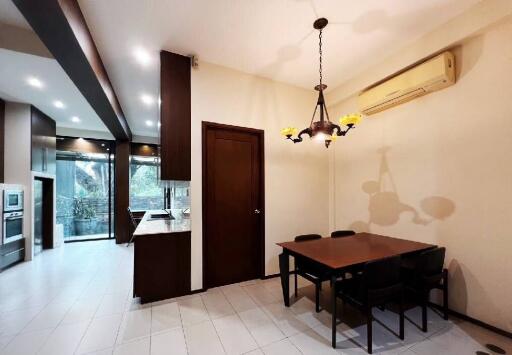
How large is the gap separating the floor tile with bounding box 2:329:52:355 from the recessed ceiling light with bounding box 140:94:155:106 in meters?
3.61

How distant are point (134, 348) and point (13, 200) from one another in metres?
4.16

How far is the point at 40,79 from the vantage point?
3.43 meters

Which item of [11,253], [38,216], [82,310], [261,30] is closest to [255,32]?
[261,30]

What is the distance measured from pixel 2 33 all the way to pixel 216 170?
9.22 feet

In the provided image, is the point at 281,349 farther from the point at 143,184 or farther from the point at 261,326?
the point at 143,184

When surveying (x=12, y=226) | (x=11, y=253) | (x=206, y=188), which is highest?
(x=206, y=188)

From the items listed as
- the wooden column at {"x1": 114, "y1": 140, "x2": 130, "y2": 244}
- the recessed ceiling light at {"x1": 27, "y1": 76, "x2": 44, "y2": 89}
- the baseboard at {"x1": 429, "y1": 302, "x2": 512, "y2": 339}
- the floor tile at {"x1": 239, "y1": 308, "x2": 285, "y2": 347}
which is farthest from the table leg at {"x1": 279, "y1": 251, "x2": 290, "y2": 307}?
the wooden column at {"x1": 114, "y1": 140, "x2": 130, "y2": 244}

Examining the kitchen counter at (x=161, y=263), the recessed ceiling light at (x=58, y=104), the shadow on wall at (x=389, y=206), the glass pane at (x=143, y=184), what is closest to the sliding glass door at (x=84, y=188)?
the glass pane at (x=143, y=184)

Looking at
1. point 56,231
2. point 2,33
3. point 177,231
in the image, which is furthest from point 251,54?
point 56,231

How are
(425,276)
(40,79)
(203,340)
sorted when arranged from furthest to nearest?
(40,79)
(425,276)
(203,340)

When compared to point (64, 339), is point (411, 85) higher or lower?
higher

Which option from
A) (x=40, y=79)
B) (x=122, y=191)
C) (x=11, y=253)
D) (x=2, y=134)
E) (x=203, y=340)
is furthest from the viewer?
(x=122, y=191)

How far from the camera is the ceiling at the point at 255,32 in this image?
2.17m

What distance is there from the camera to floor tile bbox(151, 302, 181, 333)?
2.21 metres
